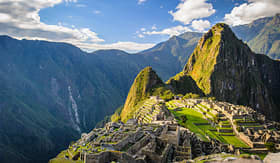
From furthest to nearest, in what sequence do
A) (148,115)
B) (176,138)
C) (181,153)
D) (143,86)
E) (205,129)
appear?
1. (143,86)
2. (148,115)
3. (205,129)
4. (176,138)
5. (181,153)

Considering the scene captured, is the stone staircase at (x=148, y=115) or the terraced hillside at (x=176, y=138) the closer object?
the terraced hillside at (x=176, y=138)

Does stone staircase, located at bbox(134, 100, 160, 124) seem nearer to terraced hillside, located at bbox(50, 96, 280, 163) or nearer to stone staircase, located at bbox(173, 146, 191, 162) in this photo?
terraced hillside, located at bbox(50, 96, 280, 163)

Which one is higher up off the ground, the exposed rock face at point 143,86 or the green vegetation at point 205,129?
the exposed rock face at point 143,86

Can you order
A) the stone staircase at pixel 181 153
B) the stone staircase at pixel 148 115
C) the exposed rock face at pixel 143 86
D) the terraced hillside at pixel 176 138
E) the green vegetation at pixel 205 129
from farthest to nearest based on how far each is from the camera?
the exposed rock face at pixel 143 86
the stone staircase at pixel 148 115
the green vegetation at pixel 205 129
the terraced hillside at pixel 176 138
the stone staircase at pixel 181 153

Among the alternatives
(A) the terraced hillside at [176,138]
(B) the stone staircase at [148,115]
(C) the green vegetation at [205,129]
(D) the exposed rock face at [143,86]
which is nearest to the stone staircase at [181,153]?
(A) the terraced hillside at [176,138]

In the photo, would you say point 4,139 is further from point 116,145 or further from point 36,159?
point 116,145

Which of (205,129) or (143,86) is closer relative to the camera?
(205,129)

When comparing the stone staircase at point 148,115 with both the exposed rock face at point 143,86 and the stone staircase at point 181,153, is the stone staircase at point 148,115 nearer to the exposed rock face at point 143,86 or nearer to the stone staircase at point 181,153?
the stone staircase at point 181,153

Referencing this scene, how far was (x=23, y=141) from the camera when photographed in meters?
168

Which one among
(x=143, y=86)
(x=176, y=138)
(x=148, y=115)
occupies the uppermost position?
(x=143, y=86)

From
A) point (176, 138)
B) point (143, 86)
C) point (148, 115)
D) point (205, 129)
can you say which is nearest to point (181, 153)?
point (176, 138)

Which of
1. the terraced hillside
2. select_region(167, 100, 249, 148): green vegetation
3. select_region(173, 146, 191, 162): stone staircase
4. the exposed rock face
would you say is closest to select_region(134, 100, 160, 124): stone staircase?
the terraced hillside

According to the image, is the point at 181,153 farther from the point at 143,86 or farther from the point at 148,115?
→ the point at 143,86

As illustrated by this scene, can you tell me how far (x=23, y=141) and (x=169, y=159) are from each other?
18739 cm
